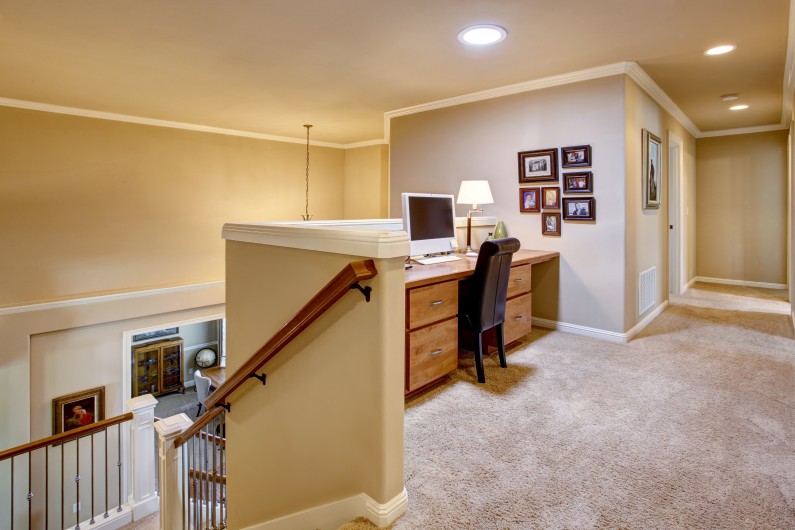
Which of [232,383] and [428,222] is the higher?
[428,222]

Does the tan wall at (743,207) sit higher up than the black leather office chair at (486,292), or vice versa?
the tan wall at (743,207)

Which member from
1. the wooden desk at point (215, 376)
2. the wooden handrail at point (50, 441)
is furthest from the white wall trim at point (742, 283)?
the wooden desk at point (215, 376)

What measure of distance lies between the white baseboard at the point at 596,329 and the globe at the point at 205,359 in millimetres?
7457

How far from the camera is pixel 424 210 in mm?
2980

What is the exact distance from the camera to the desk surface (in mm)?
2311

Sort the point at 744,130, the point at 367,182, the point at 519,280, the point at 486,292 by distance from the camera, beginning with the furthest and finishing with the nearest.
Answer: the point at 367,182
the point at 744,130
the point at 519,280
the point at 486,292

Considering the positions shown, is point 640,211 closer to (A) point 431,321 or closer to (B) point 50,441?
(A) point 431,321

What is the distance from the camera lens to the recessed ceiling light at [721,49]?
3012 mm

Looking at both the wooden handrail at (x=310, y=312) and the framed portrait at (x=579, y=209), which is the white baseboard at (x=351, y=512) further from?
the framed portrait at (x=579, y=209)

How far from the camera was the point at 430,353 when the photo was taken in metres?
2.40

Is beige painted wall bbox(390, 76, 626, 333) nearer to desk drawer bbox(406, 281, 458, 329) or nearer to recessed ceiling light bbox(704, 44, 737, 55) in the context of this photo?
recessed ceiling light bbox(704, 44, 737, 55)

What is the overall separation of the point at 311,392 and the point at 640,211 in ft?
10.8

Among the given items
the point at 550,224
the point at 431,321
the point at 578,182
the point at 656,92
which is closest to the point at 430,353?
the point at 431,321

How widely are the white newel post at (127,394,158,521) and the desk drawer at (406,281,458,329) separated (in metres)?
2.84
